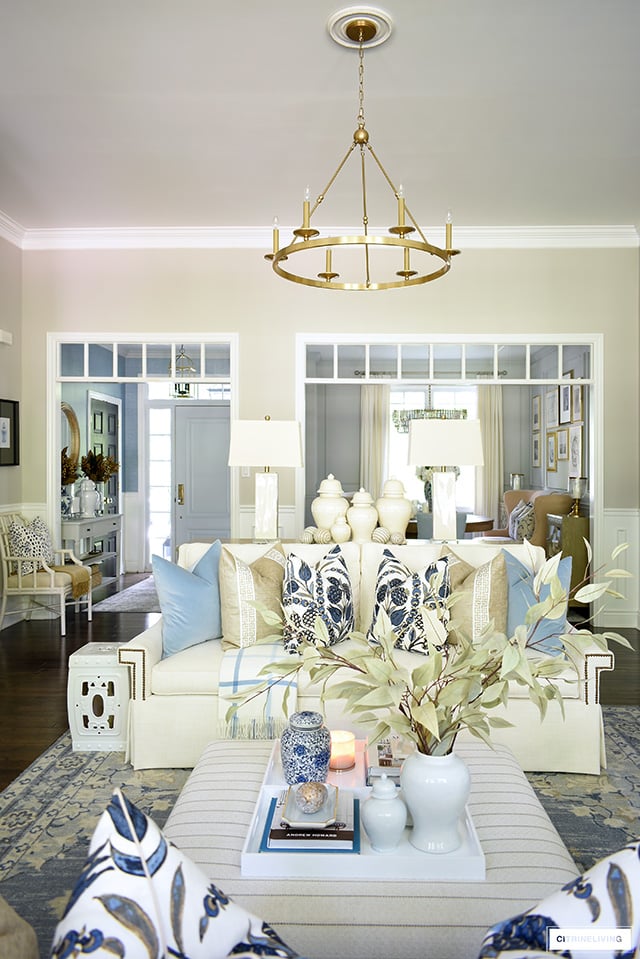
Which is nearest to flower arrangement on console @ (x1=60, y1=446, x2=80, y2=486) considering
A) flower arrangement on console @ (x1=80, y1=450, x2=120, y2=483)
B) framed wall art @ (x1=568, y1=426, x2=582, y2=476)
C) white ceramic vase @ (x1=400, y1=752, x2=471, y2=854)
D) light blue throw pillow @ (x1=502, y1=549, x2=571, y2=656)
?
flower arrangement on console @ (x1=80, y1=450, x2=120, y2=483)

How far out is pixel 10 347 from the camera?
563 centimetres

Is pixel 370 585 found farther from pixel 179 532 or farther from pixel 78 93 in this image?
pixel 179 532

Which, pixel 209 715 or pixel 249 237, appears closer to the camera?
pixel 209 715

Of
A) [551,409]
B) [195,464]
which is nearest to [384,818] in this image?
[195,464]

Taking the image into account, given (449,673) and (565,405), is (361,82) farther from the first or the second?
(565,405)

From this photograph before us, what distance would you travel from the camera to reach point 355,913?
4.88 ft

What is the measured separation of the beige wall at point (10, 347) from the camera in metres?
5.52

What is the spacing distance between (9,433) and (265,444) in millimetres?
2596

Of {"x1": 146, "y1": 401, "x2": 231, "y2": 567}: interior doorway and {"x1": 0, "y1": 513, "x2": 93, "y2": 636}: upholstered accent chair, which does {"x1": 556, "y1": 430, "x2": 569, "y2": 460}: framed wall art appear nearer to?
{"x1": 146, "y1": 401, "x2": 231, "y2": 567}: interior doorway

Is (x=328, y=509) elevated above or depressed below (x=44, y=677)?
above

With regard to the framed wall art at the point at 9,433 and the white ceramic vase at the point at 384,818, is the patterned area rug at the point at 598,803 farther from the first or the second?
the framed wall art at the point at 9,433

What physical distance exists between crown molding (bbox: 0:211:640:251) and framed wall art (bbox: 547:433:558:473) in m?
3.30

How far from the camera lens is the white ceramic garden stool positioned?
318 cm

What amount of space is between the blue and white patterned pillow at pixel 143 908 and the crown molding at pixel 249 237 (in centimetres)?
513
